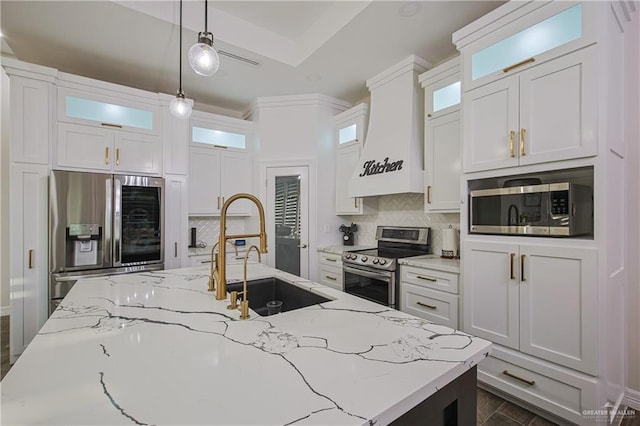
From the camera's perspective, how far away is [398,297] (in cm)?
270

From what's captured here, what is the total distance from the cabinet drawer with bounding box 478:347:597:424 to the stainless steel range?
0.90 metres

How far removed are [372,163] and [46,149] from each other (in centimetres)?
321

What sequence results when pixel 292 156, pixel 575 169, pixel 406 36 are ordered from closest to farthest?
pixel 575 169, pixel 406 36, pixel 292 156

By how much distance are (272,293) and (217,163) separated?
8.40ft

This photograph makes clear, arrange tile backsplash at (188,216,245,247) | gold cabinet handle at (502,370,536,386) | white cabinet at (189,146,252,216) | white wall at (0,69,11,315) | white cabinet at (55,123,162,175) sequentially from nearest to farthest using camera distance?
gold cabinet handle at (502,370,536,386) < white cabinet at (55,123,162,175) < white wall at (0,69,11,315) < white cabinet at (189,146,252,216) < tile backsplash at (188,216,245,247)

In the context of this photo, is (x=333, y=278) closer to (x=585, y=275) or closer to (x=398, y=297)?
(x=398, y=297)

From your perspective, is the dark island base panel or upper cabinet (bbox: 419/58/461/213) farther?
A: upper cabinet (bbox: 419/58/461/213)

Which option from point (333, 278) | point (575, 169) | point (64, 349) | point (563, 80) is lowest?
point (333, 278)

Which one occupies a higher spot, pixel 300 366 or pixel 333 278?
pixel 300 366

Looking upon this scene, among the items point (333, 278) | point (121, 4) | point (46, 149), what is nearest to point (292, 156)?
point (333, 278)

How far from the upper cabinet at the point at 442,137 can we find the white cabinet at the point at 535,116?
42 centimetres

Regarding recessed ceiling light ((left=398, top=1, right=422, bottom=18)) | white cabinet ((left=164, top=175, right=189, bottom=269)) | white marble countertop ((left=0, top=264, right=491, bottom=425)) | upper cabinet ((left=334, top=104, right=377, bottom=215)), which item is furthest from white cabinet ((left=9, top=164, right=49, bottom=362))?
recessed ceiling light ((left=398, top=1, right=422, bottom=18))

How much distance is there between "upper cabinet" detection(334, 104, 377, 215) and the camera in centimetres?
361

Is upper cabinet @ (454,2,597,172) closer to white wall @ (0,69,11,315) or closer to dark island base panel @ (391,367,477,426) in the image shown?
dark island base panel @ (391,367,477,426)
